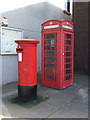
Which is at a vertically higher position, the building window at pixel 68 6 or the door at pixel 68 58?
the building window at pixel 68 6

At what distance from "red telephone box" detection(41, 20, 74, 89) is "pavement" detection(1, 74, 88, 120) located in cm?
47

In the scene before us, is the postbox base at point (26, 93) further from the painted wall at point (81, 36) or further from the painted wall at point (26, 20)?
the painted wall at point (81, 36)

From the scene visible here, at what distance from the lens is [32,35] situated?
7.00 m

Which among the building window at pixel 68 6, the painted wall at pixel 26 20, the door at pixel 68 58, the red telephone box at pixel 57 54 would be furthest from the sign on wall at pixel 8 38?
the building window at pixel 68 6

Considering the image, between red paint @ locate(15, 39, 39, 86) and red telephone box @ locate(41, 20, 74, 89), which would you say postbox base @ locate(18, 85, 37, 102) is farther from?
red telephone box @ locate(41, 20, 74, 89)

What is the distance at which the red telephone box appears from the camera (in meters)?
5.09

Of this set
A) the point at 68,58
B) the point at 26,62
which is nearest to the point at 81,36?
the point at 68,58

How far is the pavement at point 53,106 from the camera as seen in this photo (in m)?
3.36

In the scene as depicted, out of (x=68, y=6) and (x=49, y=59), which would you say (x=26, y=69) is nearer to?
(x=49, y=59)

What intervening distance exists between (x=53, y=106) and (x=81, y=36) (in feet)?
18.9

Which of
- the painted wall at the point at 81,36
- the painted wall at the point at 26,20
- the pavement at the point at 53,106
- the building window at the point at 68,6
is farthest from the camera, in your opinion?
the building window at the point at 68,6

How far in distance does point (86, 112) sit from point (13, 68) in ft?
11.7

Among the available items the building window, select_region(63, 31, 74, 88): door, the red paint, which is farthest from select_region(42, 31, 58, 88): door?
the building window

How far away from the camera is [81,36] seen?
8.62 m
